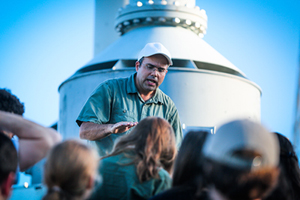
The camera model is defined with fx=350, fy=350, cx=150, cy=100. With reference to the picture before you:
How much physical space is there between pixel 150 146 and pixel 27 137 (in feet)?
2.33

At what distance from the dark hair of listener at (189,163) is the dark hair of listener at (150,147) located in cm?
25

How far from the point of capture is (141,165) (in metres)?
2.06

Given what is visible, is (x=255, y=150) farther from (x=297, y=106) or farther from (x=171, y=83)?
(x=297, y=106)

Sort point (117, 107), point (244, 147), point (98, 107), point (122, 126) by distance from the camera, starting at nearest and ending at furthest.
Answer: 1. point (244, 147)
2. point (122, 126)
3. point (98, 107)
4. point (117, 107)

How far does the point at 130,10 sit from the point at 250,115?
323 centimetres

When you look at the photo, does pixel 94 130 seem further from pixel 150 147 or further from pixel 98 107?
pixel 150 147

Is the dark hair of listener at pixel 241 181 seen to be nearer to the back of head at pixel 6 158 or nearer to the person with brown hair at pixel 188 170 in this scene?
the person with brown hair at pixel 188 170

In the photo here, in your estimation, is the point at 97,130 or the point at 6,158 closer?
the point at 6,158

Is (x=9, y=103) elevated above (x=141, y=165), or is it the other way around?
(x=9, y=103)

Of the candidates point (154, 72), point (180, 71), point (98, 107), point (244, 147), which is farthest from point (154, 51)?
point (180, 71)

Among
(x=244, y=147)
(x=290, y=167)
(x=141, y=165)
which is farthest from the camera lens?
(x=290, y=167)

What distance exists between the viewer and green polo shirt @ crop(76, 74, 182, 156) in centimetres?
313

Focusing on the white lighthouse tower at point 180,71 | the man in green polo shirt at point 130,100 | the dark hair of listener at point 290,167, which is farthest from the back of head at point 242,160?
the white lighthouse tower at point 180,71

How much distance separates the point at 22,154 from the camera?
5.98 feet
